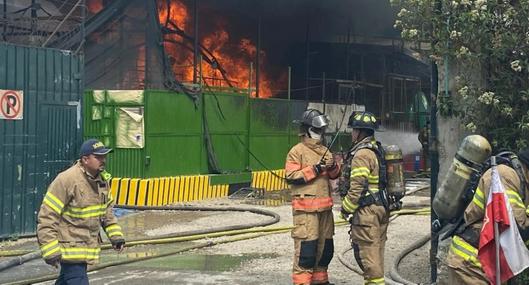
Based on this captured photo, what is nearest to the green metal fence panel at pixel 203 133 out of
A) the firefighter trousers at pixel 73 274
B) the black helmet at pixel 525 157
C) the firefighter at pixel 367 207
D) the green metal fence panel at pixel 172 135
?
the green metal fence panel at pixel 172 135

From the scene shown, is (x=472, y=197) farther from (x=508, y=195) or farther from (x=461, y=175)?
(x=508, y=195)

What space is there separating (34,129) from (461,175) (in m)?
7.59

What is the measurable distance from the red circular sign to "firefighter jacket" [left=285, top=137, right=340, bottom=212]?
5138 millimetres

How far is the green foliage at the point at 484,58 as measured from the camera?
224 inches

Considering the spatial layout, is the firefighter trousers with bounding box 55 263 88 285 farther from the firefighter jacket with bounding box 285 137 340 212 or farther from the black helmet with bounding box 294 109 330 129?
the black helmet with bounding box 294 109 330 129

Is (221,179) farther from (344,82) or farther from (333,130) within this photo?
(344,82)

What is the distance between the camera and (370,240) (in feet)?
19.4

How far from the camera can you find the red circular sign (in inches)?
379

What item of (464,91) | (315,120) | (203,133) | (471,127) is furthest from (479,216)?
(203,133)

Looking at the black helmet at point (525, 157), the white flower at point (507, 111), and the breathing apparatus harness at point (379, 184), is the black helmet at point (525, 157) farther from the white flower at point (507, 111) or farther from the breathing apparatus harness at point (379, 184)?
the breathing apparatus harness at point (379, 184)

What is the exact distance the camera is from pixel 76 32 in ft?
49.8

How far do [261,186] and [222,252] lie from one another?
27.9 feet

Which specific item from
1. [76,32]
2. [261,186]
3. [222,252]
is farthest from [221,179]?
[222,252]

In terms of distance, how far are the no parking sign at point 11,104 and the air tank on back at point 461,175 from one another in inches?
285
